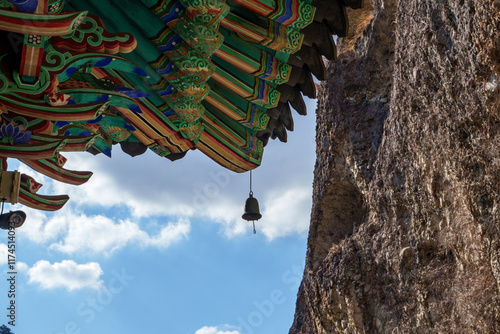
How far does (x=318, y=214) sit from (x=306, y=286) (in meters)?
1.51

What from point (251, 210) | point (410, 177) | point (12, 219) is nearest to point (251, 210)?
point (251, 210)

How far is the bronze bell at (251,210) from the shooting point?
753cm

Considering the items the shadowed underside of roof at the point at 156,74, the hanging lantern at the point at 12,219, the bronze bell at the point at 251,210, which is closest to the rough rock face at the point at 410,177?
the shadowed underside of roof at the point at 156,74

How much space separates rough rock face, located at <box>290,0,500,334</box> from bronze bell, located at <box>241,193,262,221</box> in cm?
242

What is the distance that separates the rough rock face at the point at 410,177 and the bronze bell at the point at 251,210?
7.93 feet

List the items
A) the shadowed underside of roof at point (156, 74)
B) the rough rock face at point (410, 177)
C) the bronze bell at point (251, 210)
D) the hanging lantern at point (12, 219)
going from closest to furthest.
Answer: the shadowed underside of roof at point (156, 74) → the hanging lantern at point (12, 219) → the rough rock face at point (410, 177) → the bronze bell at point (251, 210)

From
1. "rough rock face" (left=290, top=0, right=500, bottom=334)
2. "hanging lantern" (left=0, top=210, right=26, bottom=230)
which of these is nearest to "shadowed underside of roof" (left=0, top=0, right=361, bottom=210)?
"hanging lantern" (left=0, top=210, right=26, bottom=230)

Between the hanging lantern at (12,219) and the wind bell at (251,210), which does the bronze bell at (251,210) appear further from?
the hanging lantern at (12,219)

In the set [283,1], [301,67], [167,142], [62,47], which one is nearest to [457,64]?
[301,67]

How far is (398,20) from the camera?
9.05 meters

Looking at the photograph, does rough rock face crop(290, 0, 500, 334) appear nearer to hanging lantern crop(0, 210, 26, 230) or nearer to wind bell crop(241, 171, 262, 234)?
wind bell crop(241, 171, 262, 234)

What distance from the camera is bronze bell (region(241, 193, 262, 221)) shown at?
7.53 metres

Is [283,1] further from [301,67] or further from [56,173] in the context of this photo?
[56,173]

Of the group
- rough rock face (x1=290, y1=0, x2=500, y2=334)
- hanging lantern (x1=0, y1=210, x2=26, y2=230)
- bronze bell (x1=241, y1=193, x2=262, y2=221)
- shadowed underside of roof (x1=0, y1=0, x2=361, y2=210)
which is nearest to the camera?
shadowed underside of roof (x1=0, y1=0, x2=361, y2=210)
